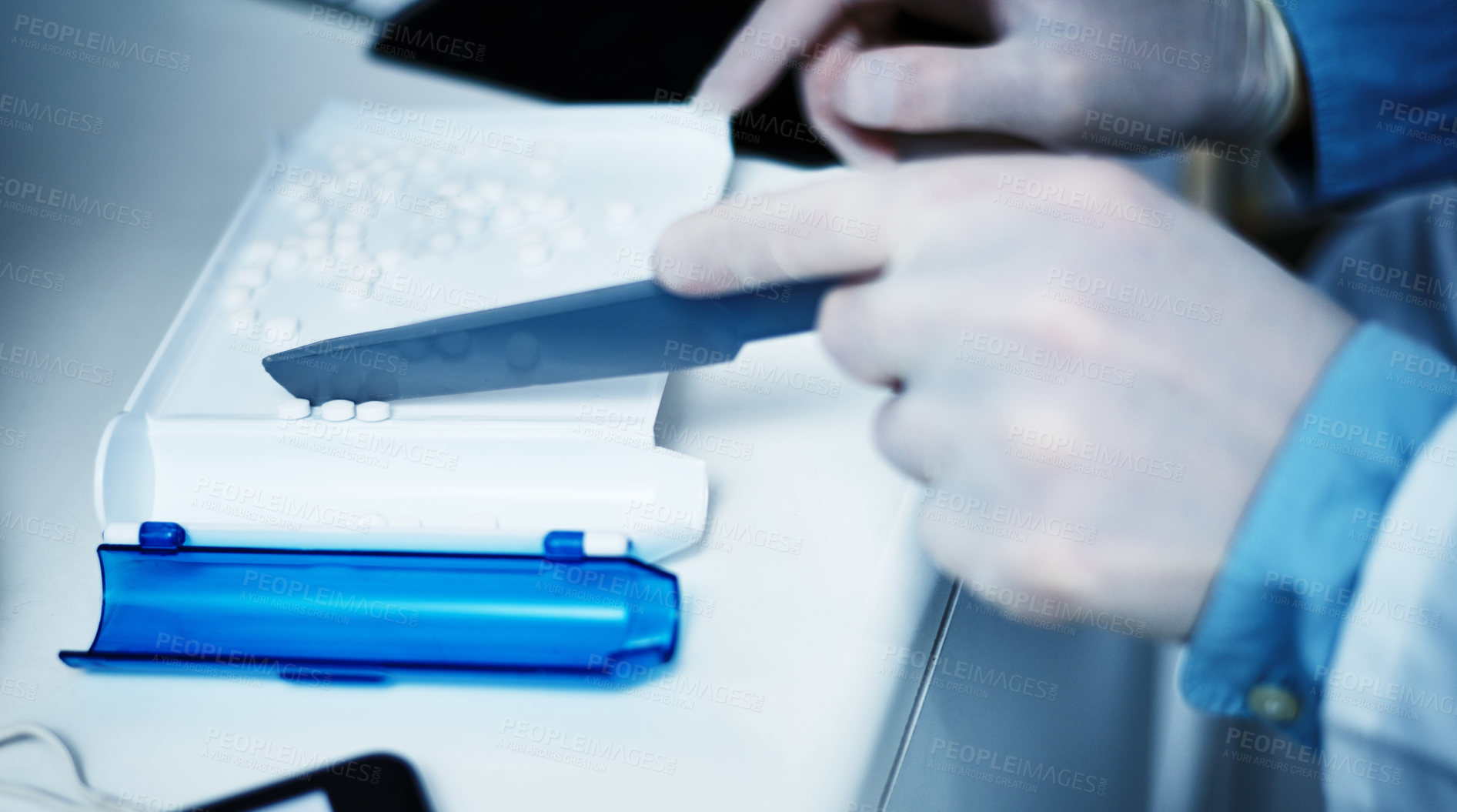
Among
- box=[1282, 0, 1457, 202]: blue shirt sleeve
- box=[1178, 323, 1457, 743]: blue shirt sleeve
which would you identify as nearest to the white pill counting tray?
box=[1178, 323, 1457, 743]: blue shirt sleeve

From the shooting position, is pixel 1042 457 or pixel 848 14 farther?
pixel 848 14

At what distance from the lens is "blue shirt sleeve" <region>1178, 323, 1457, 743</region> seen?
27 centimetres

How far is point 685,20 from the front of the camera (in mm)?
803

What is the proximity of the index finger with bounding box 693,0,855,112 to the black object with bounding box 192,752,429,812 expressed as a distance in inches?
15.1

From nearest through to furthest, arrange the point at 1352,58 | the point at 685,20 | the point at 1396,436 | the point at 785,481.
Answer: the point at 1396,436 < the point at 785,481 < the point at 1352,58 < the point at 685,20

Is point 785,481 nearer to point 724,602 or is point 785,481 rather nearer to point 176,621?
point 724,602

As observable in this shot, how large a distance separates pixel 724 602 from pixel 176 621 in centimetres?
19

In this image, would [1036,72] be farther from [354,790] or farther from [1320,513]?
[354,790]

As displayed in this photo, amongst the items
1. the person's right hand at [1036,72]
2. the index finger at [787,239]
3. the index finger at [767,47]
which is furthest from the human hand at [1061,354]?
the index finger at [767,47]

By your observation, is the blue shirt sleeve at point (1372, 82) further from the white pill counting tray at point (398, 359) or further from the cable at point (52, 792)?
the cable at point (52, 792)

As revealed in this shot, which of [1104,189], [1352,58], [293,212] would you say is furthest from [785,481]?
[1352,58]

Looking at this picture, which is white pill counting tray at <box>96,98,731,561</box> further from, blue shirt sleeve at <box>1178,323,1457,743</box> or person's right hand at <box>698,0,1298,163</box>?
blue shirt sleeve at <box>1178,323,1457,743</box>

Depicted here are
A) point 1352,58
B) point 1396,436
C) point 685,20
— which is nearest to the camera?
point 1396,436

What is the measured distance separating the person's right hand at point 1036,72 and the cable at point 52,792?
1.30 feet
